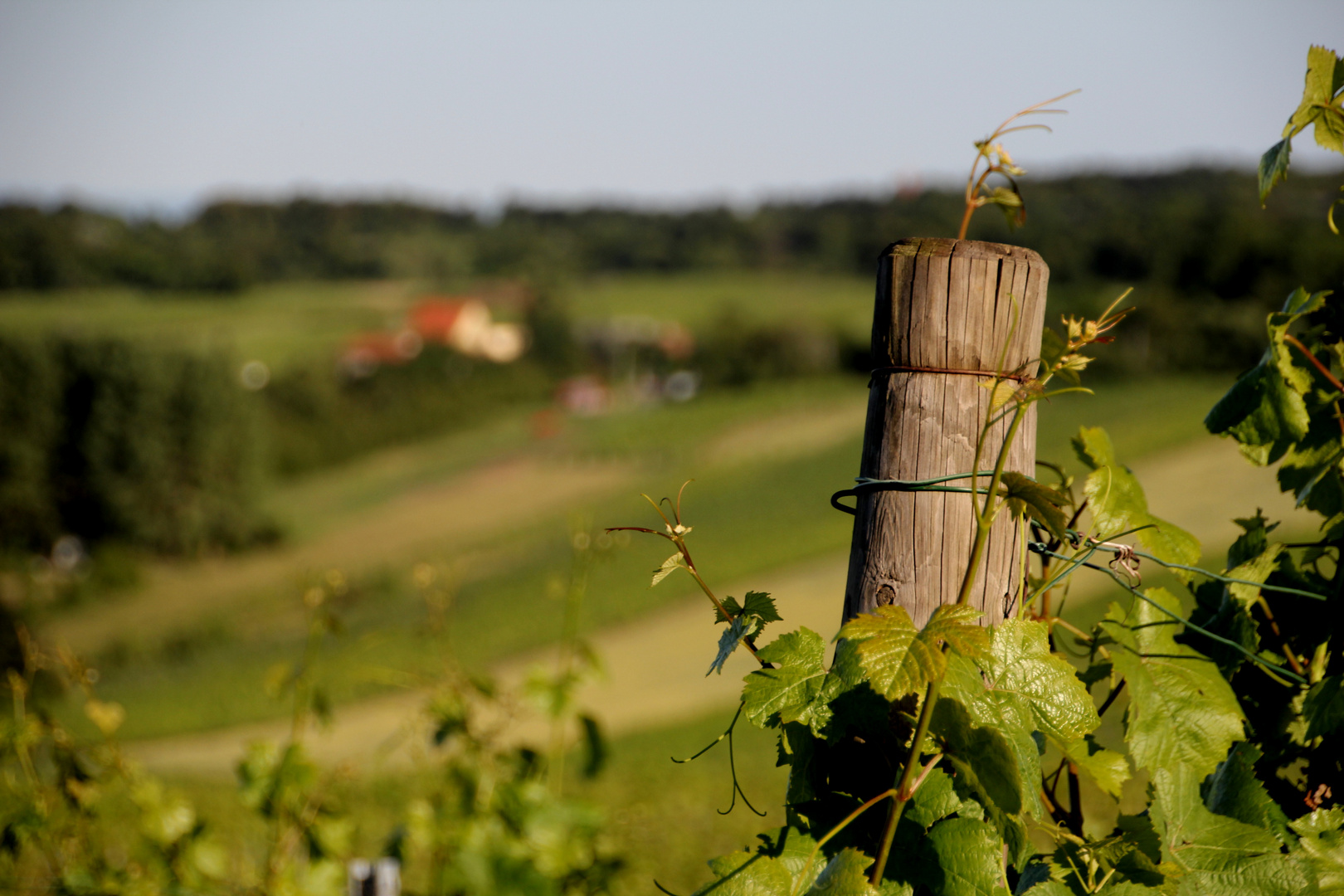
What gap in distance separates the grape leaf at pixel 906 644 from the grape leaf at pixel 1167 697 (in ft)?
1.47

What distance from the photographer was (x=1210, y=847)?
1.37m

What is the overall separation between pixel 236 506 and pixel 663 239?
2670 inches

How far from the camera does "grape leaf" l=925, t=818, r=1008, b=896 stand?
1.16 meters

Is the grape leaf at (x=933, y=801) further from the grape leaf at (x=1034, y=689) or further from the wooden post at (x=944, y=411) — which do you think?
the wooden post at (x=944, y=411)

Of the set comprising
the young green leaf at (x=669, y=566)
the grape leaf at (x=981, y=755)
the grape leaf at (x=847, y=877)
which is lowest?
the grape leaf at (x=847, y=877)

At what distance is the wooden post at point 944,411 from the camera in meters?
1.30

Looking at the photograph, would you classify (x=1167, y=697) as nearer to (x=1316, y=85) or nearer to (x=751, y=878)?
(x=751, y=878)

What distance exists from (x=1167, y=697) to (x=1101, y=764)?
8.1 inches

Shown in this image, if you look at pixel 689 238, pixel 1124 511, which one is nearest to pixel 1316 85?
pixel 1124 511

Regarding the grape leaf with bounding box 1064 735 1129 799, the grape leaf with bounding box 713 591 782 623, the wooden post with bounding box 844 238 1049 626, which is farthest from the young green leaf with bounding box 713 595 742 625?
the grape leaf with bounding box 1064 735 1129 799

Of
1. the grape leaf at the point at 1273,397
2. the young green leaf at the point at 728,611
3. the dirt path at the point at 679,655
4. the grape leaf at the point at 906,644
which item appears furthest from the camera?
the dirt path at the point at 679,655

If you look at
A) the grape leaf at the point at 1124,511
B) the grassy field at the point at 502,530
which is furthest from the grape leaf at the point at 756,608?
the grassy field at the point at 502,530

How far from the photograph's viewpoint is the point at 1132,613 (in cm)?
146

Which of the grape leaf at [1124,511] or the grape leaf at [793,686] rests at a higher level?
the grape leaf at [1124,511]
